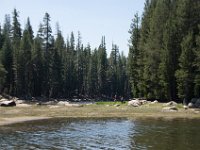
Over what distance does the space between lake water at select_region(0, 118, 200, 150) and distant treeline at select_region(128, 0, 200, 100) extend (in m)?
20.5

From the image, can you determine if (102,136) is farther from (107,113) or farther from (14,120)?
(107,113)

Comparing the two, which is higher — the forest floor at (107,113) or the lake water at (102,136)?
the forest floor at (107,113)

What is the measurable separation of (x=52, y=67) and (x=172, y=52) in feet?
202

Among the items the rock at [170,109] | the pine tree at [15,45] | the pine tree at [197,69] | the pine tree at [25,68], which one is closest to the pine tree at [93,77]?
the pine tree at [15,45]

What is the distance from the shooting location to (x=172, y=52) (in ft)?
242

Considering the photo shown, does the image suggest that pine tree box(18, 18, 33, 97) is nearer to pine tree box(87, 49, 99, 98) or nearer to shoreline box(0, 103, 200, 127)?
pine tree box(87, 49, 99, 98)

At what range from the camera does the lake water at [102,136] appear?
3206cm

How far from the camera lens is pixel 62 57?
140 metres

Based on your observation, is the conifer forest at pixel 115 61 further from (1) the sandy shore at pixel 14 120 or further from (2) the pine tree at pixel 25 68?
(1) the sandy shore at pixel 14 120

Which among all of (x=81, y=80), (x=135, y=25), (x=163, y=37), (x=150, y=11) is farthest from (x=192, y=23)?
(x=81, y=80)

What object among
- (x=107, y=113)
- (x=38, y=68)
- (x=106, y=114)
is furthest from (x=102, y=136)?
(x=38, y=68)

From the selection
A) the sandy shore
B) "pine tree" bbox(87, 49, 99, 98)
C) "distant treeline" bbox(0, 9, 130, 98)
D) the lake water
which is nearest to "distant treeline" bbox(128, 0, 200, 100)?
the lake water

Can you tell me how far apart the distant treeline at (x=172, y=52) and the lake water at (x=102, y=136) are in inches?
805

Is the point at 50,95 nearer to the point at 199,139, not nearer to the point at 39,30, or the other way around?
the point at 39,30
